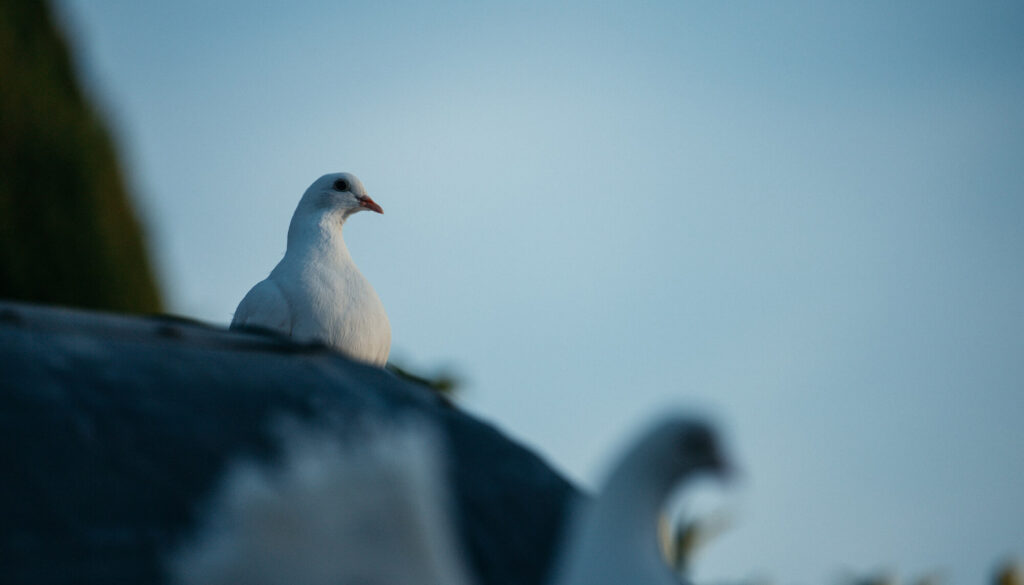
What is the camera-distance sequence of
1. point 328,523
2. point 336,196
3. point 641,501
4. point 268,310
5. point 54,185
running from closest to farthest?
point 328,523
point 641,501
point 268,310
point 336,196
point 54,185

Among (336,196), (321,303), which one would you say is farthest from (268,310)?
(336,196)

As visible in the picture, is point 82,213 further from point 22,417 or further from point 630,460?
point 630,460

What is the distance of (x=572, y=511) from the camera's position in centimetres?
302

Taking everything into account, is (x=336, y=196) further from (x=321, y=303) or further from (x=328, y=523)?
(x=328, y=523)

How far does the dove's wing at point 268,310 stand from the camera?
4281 millimetres

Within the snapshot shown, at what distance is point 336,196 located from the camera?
5.38 meters

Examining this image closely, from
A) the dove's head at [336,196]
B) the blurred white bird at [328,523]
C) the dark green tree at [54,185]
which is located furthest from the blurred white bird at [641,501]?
the dark green tree at [54,185]

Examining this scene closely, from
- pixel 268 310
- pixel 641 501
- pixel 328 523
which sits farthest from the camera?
pixel 268 310

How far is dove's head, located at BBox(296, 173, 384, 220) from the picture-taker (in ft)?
17.3

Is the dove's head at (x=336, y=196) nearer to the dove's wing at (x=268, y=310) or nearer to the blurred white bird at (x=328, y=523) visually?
the dove's wing at (x=268, y=310)

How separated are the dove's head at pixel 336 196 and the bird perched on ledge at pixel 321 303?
34 cm

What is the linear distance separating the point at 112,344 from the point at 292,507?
927 millimetres

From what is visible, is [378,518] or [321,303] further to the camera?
[321,303]

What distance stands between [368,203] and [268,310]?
1365mm
